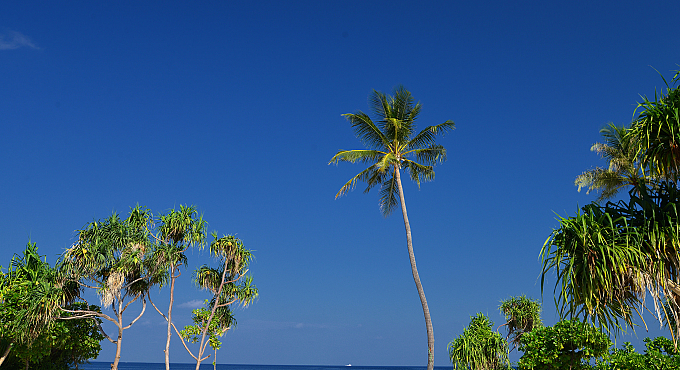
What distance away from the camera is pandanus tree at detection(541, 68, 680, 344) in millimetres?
8703

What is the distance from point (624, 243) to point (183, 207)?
1592 cm

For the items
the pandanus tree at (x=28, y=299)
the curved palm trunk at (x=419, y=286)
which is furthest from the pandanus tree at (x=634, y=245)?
the pandanus tree at (x=28, y=299)

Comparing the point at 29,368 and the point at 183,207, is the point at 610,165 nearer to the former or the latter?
the point at 183,207

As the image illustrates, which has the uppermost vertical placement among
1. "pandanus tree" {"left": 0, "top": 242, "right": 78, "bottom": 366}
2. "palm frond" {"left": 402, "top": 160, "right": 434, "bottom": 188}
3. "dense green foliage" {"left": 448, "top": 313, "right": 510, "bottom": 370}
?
"palm frond" {"left": 402, "top": 160, "right": 434, "bottom": 188}

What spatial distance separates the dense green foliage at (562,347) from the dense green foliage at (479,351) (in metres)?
0.97

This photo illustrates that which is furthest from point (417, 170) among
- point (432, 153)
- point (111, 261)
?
point (111, 261)

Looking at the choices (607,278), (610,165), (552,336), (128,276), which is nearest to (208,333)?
(128,276)

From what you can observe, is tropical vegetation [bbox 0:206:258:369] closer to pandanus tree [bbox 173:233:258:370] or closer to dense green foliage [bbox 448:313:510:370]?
pandanus tree [bbox 173:233:258:370]

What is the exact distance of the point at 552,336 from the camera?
1525 centimetres

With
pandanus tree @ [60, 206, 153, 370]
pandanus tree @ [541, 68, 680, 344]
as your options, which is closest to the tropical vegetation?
pandanus tree @ [60, 206, 153, 370]

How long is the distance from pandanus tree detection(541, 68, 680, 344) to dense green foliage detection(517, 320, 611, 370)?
5.40 m

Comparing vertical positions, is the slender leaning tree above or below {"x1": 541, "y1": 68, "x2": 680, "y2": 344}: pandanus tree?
above

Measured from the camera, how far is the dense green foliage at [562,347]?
48.2ft

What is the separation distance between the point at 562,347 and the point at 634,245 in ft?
23.5
